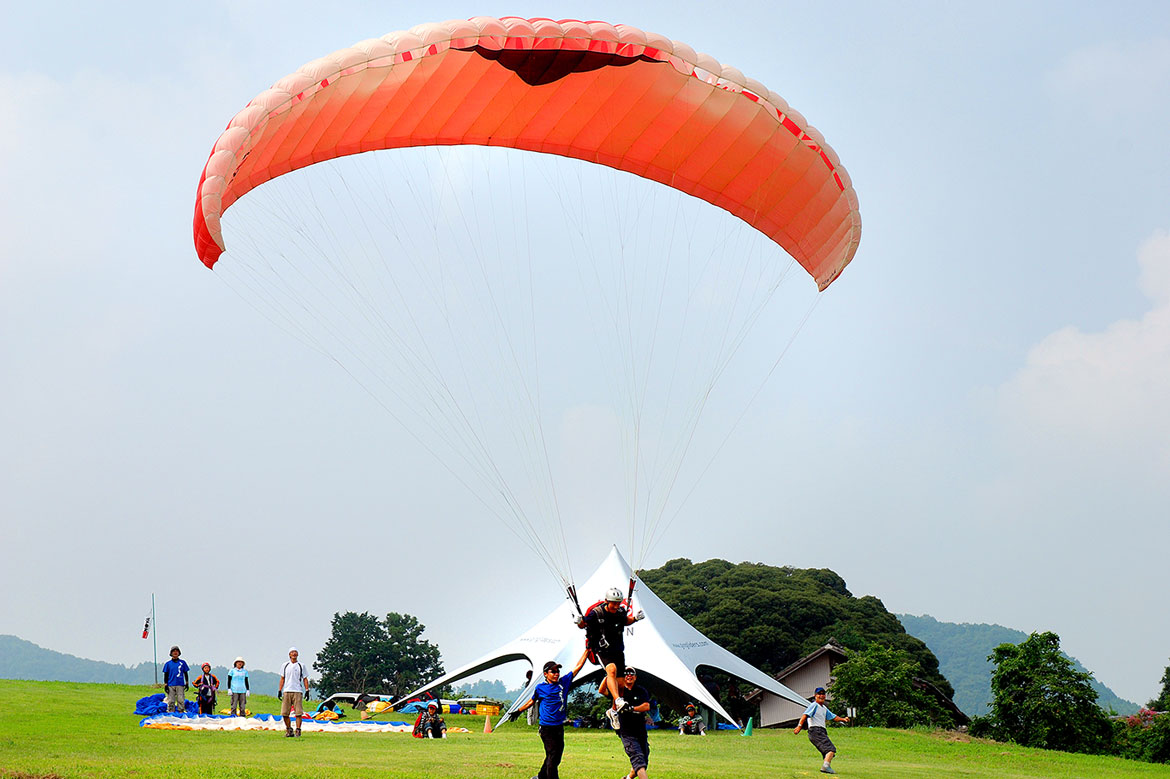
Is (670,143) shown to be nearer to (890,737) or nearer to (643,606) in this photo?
(890,737)

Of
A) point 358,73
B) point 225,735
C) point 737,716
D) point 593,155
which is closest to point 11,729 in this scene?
point 225,735

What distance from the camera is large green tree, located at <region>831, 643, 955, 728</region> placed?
23500mm

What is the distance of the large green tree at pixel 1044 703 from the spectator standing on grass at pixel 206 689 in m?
16.6

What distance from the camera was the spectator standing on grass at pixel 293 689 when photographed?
1259cm

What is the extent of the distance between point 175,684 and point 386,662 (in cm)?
3821

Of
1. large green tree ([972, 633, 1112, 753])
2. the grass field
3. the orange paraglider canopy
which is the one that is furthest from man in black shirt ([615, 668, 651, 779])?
large green tree ([972, 633, 1112, 753])

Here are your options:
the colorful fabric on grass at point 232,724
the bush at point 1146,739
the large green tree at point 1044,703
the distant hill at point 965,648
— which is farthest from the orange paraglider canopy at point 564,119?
the distant hill at point 965,648

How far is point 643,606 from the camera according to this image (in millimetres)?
22844

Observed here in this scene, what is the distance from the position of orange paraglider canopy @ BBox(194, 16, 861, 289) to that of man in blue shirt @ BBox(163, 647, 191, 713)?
730 cm

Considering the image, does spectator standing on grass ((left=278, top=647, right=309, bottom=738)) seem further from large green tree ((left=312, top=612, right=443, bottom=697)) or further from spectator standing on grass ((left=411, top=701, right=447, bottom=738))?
large green tree ((left=312, top=612, right=443, bottom=697))

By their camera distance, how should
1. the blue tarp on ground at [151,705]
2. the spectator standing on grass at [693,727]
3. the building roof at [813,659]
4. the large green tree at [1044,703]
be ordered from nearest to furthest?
the blue tarp on ground at [151,705] → the spectator standing on grass at [693,727] → the large green tree at [1044,703] → the building roof at [813,659]

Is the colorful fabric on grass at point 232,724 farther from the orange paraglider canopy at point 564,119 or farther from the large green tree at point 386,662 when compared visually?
the large green tree at point 386,662

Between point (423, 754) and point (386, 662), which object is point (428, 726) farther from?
point (386, 662)

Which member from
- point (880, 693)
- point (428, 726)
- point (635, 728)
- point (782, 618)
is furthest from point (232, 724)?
point (782, 618)
